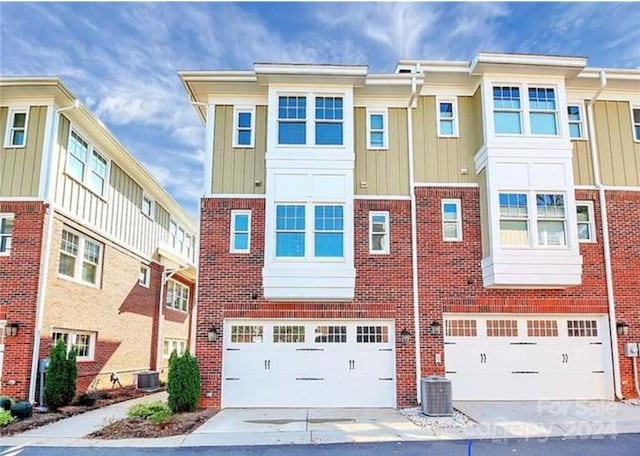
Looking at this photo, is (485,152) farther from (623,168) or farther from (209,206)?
(209,206)

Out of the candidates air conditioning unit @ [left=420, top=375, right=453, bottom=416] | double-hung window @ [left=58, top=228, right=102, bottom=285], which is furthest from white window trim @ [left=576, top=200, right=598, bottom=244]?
double-hung window @ [left=58, top=228, right=102, bottom=285]

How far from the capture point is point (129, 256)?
17.7 m

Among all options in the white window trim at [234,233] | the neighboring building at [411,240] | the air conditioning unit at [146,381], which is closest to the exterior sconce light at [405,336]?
the neighboring building at [411,240]

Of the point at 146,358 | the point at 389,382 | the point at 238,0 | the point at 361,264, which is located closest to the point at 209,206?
the point at 361,264

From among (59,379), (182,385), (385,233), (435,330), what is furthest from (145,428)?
(385,233)

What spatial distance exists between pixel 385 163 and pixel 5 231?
947 cm

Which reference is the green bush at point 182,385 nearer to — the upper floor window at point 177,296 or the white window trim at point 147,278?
the white window trim at point 147,278

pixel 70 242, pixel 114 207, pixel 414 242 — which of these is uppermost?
pixel 114 207

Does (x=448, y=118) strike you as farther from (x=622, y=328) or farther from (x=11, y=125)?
(x=11, y=125)

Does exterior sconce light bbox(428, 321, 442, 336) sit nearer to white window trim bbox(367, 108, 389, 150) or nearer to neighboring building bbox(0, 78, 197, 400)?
white window trim bbox(367, 108, 389, 150)

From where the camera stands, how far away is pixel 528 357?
42.2ft

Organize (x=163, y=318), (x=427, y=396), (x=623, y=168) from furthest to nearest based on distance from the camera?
(x=163, y=318)
(x=623, y=168)
(x=427, y=396)

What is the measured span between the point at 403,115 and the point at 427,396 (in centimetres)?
699

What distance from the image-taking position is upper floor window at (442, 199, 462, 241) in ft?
43.6
